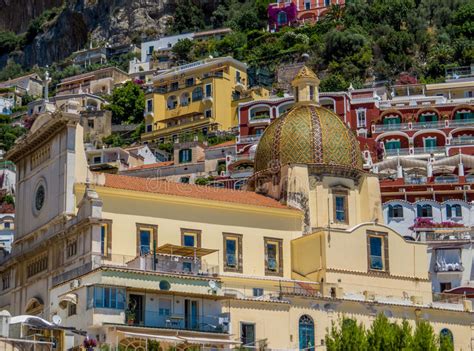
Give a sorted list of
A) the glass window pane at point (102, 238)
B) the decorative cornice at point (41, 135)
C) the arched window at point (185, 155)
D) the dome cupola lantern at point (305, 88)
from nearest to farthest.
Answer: the glass window pane at point (102, 238) → the decorative cornice at point (41, 135) → the dome cupola lantern at point (305, 88) → the arched window at point (185, 155)

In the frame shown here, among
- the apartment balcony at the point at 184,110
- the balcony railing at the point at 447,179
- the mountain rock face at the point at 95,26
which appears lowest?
the balcony railing at the point at 447,179

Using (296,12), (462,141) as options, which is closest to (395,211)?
(462,141)

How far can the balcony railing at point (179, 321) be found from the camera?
4281 centimetres

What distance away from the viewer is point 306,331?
48.4 meters

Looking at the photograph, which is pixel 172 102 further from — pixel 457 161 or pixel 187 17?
pixel 187 17

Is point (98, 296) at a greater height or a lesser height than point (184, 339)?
greater

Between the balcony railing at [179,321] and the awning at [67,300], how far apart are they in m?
2.24

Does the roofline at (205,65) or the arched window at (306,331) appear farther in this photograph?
the roofline at (205,65)

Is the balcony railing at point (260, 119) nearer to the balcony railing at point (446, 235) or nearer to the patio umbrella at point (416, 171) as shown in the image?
the patio umbrella at point (416, 171)

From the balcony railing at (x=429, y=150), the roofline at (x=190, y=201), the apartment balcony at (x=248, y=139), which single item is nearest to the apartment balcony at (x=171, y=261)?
the roofline at (x=190, y=201)

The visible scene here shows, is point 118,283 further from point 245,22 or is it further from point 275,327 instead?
point 245,22

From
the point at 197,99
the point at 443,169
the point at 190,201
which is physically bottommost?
the point at 190,201

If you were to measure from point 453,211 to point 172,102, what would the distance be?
4299cm

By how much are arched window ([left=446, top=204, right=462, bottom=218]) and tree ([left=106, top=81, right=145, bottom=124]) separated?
2093 inches
